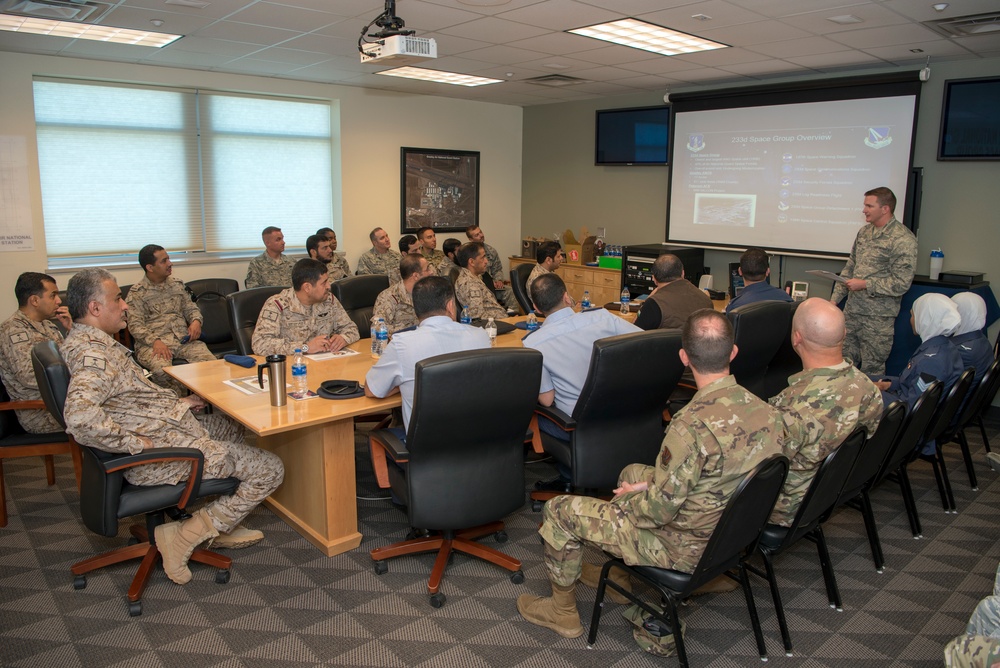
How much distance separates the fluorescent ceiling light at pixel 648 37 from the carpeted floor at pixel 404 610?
3.40 metres

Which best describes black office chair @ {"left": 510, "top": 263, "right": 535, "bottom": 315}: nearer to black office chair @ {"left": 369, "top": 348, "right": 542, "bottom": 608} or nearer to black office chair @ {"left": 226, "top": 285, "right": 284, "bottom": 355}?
black office chair @ {"left": 226, "top": 285, "right": 284, "bottom": 355}

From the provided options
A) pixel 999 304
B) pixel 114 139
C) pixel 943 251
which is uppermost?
pixel 114 139

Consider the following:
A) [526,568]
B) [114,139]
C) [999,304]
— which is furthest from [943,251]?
[114,139]

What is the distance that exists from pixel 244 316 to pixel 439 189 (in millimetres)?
4602

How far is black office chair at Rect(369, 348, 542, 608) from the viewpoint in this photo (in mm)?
2570

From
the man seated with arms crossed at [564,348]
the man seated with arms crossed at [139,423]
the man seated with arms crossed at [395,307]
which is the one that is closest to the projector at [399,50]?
the man seated with arms crossed at [395,307]

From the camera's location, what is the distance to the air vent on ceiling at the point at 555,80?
6787mm

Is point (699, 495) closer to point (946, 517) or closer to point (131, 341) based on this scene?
point (946, 517)

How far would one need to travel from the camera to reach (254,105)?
714 centimetres

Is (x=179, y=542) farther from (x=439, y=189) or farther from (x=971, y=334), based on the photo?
(x=439, y=189)

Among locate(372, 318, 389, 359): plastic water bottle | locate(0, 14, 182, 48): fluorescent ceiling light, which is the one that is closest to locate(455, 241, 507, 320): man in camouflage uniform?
locate(372, 318, 389, 359): plastic water bottle

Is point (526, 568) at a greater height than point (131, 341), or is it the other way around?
point (131, 341)

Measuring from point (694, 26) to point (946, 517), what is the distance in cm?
342

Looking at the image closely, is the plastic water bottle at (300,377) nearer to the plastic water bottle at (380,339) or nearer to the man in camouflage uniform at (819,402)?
the plastic water bottle at (380,339)
